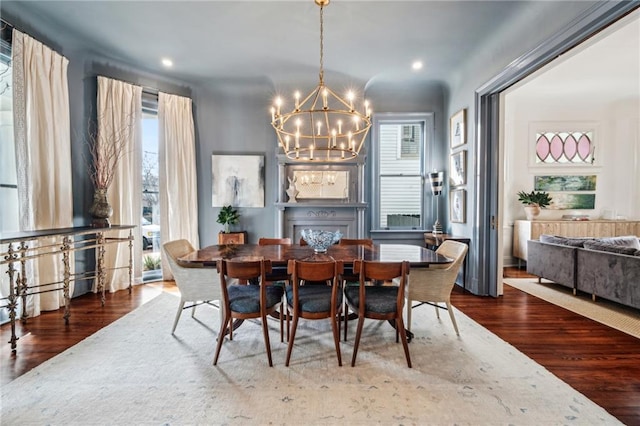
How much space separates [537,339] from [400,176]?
3118 millimetres

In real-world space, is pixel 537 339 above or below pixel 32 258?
below

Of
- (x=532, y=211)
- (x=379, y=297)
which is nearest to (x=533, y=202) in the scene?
(x=532, y=211)

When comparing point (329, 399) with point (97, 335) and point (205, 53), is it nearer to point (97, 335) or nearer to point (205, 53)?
point (97, 335)

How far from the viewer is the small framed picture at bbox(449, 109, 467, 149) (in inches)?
167

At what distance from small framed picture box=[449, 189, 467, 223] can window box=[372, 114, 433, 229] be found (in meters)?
0.53

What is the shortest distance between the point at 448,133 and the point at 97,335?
5242 mm

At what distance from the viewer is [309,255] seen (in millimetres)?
2604

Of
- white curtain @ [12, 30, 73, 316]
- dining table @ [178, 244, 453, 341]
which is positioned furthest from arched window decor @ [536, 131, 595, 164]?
white curtain @ [12, 30, 73, 316]

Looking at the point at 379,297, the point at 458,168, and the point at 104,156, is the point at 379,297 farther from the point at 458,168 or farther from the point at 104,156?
the point at 104,156

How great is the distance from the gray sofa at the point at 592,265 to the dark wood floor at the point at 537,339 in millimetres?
559

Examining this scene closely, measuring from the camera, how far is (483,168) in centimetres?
383

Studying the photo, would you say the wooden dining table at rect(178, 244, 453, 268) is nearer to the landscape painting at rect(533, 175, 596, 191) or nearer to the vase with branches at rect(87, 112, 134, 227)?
the vase with branches at rect(87, 112, 134, 227)

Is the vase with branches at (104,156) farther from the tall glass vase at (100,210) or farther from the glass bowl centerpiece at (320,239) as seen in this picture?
the glass bowl centerpiece at (320,239)

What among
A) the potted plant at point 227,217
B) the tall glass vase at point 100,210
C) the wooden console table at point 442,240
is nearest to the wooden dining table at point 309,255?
the wooden console table at point 442,240
